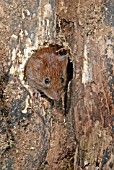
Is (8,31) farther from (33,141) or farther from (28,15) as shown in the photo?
(33,141)

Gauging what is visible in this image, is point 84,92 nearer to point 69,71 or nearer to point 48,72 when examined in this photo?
point 69,71

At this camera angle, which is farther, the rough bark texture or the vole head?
the rough bark texture

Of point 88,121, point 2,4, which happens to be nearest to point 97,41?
point 88,121

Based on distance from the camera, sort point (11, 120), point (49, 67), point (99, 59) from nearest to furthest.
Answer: point (11, 120) < point (49, 67) < point (99, 59)

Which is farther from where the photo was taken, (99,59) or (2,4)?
(99,59)

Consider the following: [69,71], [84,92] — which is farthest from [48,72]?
[84,92]

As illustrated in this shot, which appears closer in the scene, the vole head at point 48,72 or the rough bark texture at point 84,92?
the vole head at point 48,72

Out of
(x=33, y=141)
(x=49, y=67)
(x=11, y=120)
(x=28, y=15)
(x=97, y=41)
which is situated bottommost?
(x=33, y=141)

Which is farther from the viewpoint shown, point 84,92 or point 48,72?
point 84,92
